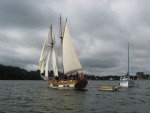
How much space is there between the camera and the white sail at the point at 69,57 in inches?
1890

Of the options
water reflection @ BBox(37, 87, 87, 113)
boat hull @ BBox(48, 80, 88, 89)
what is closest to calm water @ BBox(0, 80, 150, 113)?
water reflection @ BBox(37, 87, 87, 113)

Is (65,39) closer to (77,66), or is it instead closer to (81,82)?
(77,66)

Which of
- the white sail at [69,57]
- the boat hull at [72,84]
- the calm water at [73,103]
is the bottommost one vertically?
the calm water at [73,103]

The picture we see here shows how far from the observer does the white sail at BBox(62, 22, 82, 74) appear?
48000 millimetres

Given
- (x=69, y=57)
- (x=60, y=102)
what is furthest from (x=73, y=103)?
(x=69, y=57)

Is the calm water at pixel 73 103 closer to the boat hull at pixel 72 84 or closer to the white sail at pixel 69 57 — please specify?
the boat hull at pixel 72 84

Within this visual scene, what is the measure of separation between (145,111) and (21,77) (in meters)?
185

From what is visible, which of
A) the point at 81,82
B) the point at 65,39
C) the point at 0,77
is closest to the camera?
the point at 81,82

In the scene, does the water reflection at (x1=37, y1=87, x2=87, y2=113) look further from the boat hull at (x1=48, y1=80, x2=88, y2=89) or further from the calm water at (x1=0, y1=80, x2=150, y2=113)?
the boat hull at (x1=48, y1=80, x2=88, y2=89)

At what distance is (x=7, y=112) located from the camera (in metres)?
20.2

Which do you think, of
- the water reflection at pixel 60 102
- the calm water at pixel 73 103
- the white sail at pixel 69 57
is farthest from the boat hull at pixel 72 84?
the water reflection at pixel 60 102

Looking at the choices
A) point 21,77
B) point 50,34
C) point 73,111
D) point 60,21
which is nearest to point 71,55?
point 60,21

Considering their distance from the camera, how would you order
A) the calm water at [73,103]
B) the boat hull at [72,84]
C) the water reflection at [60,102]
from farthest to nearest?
the boat hull at [72,84]
the water reflection at [60,102]
the calm water at [73,103]

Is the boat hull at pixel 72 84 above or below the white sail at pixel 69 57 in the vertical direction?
below
